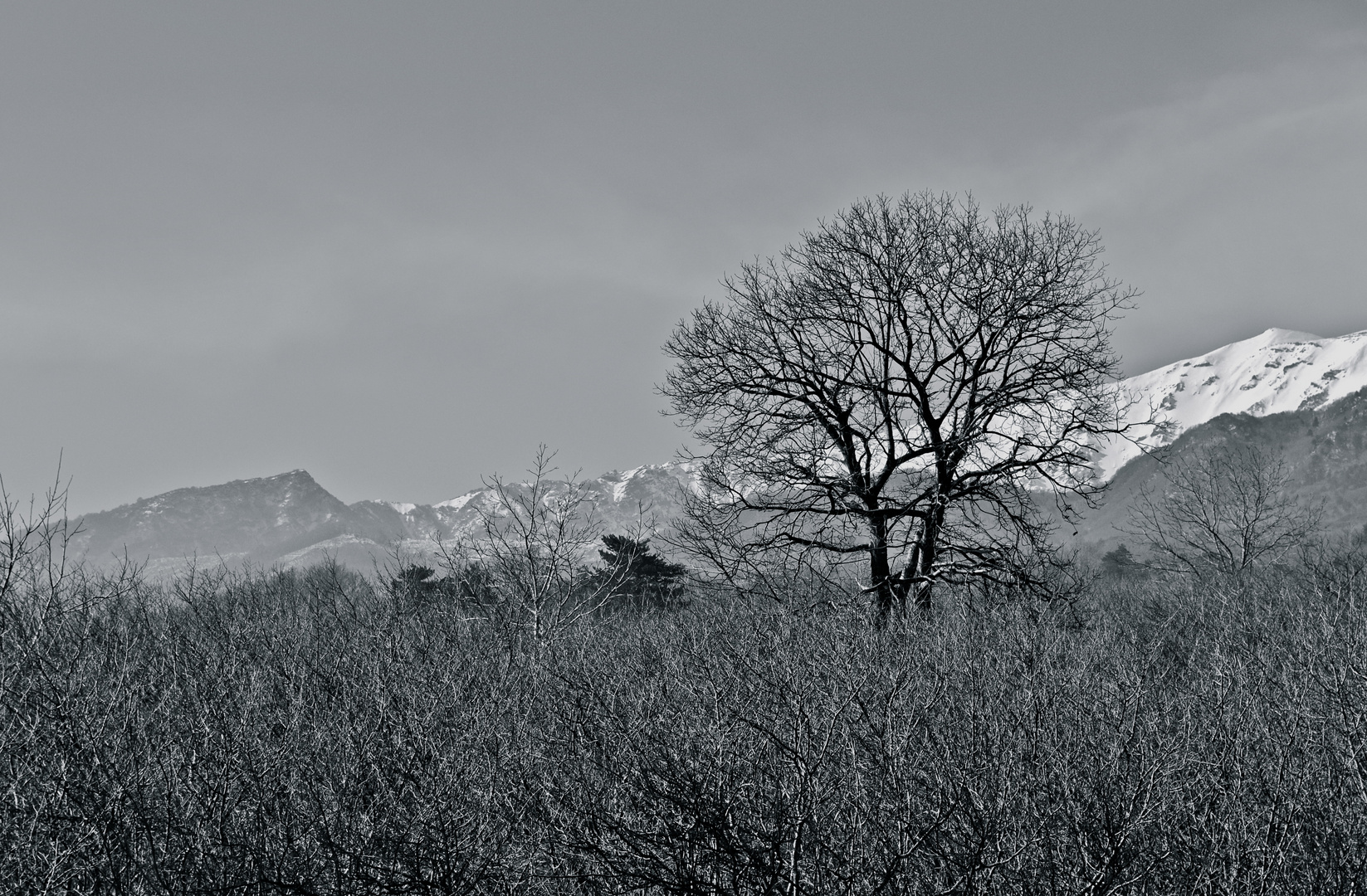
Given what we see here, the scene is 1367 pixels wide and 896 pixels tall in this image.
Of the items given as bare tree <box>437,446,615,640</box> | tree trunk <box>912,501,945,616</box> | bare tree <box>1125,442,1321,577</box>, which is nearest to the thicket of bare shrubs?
tree trunk <box>912,501,945,616</box>

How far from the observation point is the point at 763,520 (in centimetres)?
1205

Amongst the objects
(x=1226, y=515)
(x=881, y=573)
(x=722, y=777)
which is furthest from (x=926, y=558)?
(x=1226, y=515)

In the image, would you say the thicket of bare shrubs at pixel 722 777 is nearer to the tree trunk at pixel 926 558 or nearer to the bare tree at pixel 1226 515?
the tree trunk at pixel 926 558

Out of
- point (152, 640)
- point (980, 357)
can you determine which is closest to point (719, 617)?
point (980, 357)

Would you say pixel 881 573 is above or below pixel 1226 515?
above

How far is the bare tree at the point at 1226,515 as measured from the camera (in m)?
29.9

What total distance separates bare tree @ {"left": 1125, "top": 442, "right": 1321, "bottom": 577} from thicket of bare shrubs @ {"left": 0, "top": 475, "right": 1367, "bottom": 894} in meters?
22.4

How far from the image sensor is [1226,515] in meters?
32.6

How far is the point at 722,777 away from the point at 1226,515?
34.5 meters

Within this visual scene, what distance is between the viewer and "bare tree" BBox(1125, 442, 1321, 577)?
29891 millimetres

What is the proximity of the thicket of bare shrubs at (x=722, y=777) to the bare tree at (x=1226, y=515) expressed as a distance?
22.4 m

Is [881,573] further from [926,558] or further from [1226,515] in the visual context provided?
[1226,515]

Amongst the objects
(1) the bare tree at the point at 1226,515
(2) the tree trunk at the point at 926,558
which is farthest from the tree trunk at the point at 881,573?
(1) the bare tree at the point at 1226,515

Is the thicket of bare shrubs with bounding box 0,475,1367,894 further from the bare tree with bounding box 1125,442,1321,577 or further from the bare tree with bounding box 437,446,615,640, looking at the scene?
the bare tree with bounding box 1125,442,1321,577
